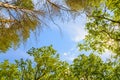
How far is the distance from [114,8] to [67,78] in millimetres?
9265

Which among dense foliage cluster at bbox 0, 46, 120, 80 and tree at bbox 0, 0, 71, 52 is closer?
tree at bbox 0, 0, 71, 52

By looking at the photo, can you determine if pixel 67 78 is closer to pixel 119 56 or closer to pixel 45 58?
pixel 45 58

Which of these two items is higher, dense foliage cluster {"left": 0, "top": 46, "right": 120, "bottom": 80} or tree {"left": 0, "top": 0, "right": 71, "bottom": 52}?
dense foliage cluster {"left": 0, "top": 46, "right": 120, "bottom": 80}

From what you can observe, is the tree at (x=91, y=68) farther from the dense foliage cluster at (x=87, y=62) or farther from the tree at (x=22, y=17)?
the tree at (x=22, y=17)

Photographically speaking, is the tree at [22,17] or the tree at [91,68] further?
the tree at [91,68]

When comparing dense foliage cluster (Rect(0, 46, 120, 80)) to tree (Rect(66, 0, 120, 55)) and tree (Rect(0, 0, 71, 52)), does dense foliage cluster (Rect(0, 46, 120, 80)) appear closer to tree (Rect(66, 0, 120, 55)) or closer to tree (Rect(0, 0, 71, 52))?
tree (Rect(66, 0, 120, 55))

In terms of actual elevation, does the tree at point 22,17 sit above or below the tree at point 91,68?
below

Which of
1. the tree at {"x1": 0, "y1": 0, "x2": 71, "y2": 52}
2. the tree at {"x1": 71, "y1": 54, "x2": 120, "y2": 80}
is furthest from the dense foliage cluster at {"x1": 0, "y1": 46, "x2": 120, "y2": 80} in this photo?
the tree at {"x1": 0, "y1": 0, "x2": 71, "y2": 52}

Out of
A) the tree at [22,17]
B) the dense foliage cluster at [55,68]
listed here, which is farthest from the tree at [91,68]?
the tree at [22,17]

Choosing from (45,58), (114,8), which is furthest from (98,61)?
(114,8)

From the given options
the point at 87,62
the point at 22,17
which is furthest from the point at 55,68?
the point at 22,17

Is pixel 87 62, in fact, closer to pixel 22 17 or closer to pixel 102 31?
pixel 102 31

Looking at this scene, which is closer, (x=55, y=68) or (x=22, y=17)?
(x=22, y=17)

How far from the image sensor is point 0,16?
1175 centimetres
